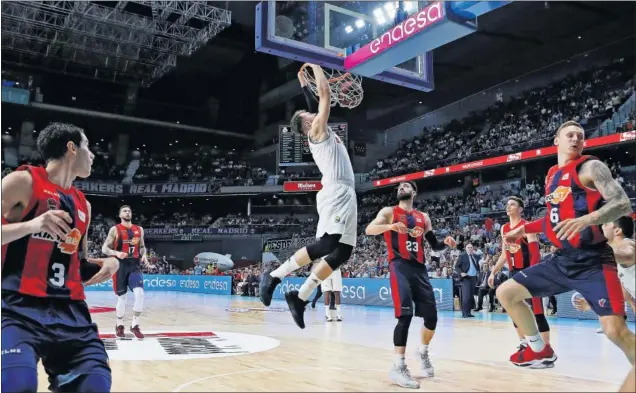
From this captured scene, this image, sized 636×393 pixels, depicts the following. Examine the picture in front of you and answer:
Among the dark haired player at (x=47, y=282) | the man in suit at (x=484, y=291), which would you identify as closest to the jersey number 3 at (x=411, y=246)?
the dark haired player at (x=47, y=282)

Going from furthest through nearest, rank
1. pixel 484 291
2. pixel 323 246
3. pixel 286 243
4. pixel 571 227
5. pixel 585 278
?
pixel 286 243 → pixel 484 291 → pixel 323 246 → pixel 585 278 → pixel 571 227

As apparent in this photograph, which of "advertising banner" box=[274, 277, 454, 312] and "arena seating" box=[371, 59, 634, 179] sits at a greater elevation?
"arena seating" box=[371, 59, 634, 179]

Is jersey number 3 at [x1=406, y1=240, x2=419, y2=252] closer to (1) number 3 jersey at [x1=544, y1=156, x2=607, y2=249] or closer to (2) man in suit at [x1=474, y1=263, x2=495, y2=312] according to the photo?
(1) number 3 jersey at [x1=544, y1=156, x2=607, y2=249]

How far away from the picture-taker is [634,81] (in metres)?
22.4

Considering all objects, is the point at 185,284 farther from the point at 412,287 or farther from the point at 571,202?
the point at 571,202

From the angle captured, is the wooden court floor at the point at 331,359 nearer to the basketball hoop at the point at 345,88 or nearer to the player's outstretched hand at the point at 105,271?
the player's outstretched hand at the point at 105,271

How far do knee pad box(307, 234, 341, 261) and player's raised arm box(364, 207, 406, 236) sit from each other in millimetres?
675

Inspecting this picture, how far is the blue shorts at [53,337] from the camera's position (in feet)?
9.09

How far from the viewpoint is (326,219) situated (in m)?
5.14

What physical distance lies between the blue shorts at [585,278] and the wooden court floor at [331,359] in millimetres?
1045

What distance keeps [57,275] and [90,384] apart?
655 millimetres

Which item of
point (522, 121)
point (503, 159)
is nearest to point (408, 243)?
point (503, 159)

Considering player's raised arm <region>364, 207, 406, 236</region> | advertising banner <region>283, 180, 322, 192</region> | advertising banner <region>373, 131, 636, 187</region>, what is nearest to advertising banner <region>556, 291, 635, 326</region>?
player's raised arm <region>364, 207, 406, 236</region>

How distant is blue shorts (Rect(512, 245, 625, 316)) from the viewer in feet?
14.1
